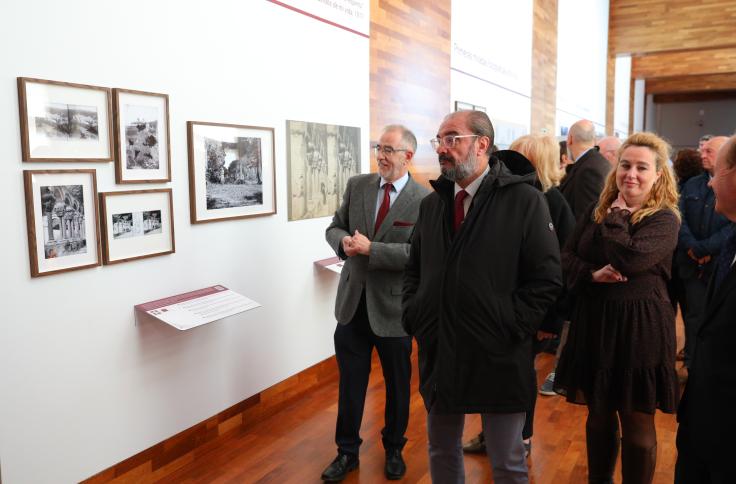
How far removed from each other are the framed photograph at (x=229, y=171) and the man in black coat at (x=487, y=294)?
1693 mm

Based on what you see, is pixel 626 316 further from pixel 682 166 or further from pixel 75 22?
pixel 682 166

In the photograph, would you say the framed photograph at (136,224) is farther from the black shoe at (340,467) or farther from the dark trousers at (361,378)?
the black shoe at (340,467)

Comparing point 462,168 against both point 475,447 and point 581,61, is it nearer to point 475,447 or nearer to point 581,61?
point 475,447

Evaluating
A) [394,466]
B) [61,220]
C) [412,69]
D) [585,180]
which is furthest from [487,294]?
[412,69]

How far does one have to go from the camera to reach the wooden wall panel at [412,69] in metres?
5.45

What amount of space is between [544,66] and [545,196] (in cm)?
724

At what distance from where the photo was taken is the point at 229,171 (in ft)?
12.6

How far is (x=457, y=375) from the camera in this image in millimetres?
2342

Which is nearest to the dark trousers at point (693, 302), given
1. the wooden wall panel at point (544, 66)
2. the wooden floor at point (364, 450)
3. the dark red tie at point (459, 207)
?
the wooden floor at point (364, 450)

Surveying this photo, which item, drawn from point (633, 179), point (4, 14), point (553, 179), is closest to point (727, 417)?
point (633, 179)

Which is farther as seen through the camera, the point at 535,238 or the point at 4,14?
the point at 4,14

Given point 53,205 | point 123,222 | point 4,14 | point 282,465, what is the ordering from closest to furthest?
point 4,14, point 53,205, point 123,222, point 282,465

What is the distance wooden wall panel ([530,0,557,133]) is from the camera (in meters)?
9.54

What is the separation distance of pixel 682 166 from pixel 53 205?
529cm
